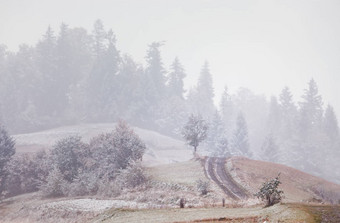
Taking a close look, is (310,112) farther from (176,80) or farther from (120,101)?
(120,101)

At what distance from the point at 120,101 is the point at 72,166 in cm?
6810

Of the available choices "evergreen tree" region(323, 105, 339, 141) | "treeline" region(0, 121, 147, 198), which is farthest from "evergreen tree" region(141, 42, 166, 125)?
"treeline" region(0, 121, 147, 198)

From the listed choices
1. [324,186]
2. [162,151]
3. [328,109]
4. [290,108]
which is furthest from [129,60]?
[324,186]

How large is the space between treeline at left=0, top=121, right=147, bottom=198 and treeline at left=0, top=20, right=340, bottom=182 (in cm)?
5157

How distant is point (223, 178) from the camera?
42.6 metres

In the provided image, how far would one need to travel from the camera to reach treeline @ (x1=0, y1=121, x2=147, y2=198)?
4597 cm

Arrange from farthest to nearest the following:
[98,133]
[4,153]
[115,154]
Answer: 1. [98,133]
2. [4,153]
3. [115,154]

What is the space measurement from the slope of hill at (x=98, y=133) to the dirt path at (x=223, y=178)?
27143mm

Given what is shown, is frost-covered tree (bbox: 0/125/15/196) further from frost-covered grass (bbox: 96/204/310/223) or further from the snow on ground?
frost-covered grass (bbox: 96/204/310/223)

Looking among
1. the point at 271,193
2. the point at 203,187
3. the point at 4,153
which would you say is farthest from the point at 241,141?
the point at 271,193

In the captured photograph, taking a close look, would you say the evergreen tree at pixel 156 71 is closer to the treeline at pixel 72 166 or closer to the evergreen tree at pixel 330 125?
the evergreen tree at pixel 330 125

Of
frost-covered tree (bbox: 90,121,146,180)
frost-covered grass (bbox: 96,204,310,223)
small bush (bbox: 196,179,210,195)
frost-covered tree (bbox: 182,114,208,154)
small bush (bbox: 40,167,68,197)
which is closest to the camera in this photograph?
frost-covered grass (bbox: 96,204,310,223)

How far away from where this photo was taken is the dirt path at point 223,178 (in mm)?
36281

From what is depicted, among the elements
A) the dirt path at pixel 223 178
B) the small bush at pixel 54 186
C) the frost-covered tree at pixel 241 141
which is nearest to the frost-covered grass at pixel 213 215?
the dirt path at pixel 223 178
